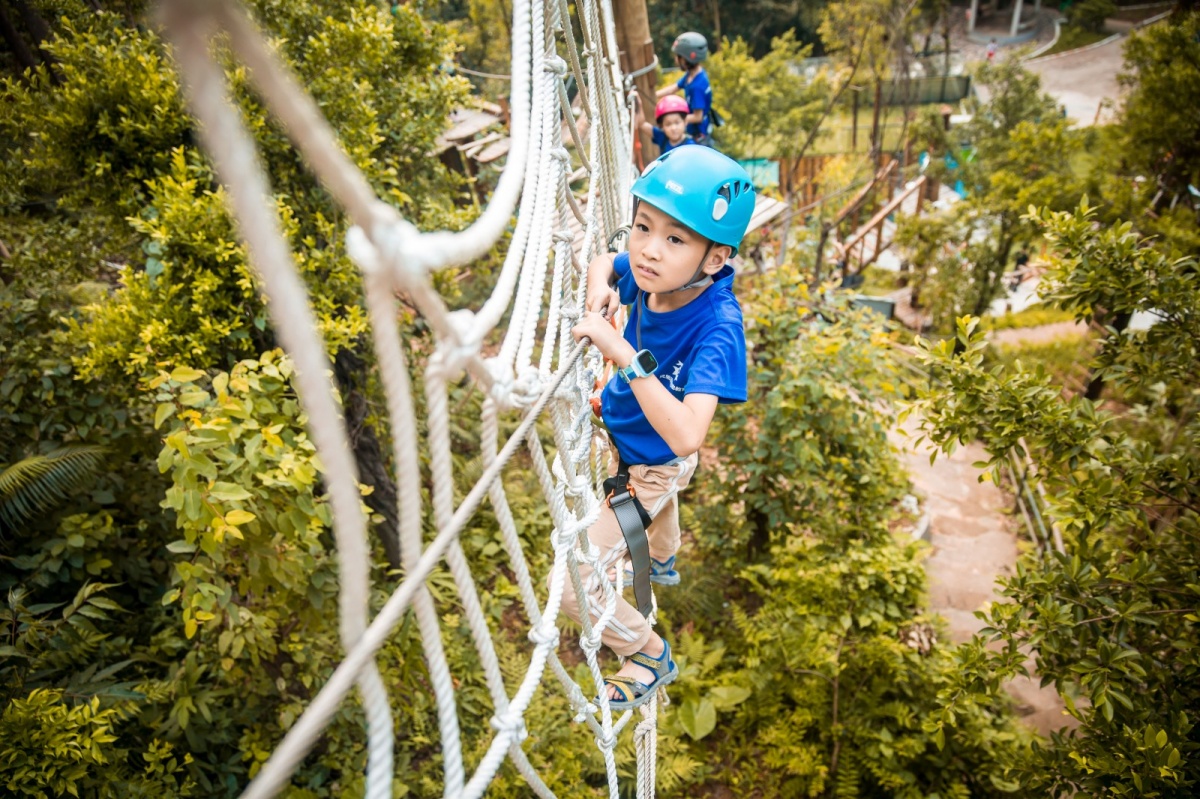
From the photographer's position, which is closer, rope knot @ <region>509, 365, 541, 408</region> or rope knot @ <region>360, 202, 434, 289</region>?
rope knot @ <region>360, 202, 434, 289</region>

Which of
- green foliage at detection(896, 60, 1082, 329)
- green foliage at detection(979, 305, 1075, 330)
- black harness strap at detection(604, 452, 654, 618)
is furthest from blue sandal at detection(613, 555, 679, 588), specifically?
green foliage at detection(979, 305, 1075, 330)

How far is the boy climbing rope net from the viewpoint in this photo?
1368mm

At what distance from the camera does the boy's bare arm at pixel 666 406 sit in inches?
52.2

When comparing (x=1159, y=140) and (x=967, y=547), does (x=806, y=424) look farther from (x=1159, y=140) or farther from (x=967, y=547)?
(x=1159, y=140)

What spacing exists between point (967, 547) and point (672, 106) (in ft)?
11.9

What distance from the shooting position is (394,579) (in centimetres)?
299

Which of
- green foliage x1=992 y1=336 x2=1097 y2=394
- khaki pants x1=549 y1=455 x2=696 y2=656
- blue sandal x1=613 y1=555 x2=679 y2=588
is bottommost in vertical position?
green foliage x1=992 y1=336 x2=1097 y2=394

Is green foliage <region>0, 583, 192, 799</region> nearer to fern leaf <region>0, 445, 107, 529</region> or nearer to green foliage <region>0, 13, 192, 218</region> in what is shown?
fern leaf <region>0, 445, 107, 529</region>

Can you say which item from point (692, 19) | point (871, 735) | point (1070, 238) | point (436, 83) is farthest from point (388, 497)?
point (692, 19)

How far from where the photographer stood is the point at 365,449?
2.83 meters

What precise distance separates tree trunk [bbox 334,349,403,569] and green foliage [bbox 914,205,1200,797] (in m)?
2.05

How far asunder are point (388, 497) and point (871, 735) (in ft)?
7.53

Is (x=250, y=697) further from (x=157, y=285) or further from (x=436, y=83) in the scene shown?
(x=436, y=83)

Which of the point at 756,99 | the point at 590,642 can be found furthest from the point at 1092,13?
the point at 590,642
